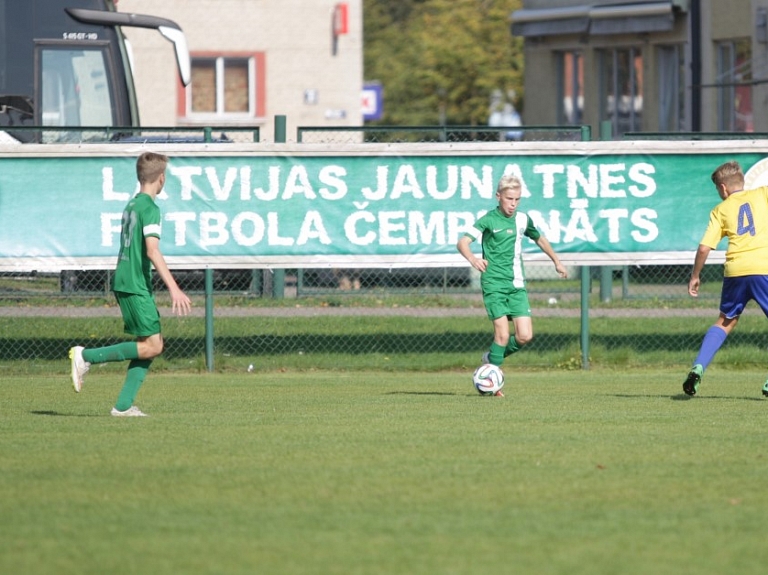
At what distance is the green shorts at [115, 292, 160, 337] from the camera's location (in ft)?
34.0

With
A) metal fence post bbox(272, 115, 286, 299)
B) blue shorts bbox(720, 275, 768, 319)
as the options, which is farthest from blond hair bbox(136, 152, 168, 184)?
metal fence post bbox(272, 115, 286, 299)

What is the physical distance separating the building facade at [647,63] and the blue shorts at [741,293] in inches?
587

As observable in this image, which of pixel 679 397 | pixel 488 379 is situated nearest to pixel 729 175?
pixel 679 397

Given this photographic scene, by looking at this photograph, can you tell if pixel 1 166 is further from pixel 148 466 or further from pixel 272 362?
pixel 148 466

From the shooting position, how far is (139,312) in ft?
34.0

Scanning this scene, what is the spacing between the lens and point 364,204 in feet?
48.8

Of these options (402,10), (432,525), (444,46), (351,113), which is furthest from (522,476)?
(402,10)

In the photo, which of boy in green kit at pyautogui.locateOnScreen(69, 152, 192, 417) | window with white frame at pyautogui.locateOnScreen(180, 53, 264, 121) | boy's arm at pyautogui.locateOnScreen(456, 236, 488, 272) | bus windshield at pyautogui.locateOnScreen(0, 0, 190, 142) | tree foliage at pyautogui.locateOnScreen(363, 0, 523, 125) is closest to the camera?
boy in green kit at pyautogui.locateOnScreen(69, 152, 192, 417)

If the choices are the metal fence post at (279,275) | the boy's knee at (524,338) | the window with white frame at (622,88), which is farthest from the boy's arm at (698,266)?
the window with white frame at (622,88)

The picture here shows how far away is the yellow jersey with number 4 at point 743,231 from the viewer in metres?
11.6

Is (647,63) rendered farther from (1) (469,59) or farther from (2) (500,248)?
(2) (500,248)

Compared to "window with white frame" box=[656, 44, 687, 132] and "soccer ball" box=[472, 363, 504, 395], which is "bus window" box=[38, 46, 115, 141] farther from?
"window with white frame" box=[656, 44, 687, 132]

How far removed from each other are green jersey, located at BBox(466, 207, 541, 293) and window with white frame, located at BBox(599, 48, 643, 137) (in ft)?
65.7

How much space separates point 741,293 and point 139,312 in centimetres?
465
